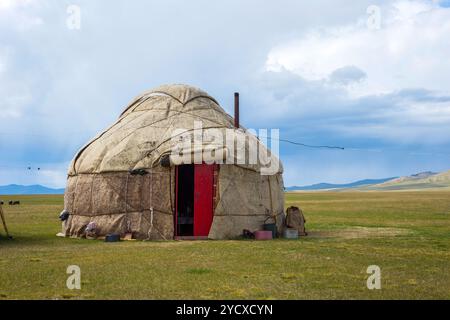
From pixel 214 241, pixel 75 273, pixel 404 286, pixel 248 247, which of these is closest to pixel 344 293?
pixel 404 286

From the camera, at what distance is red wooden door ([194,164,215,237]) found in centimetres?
1492

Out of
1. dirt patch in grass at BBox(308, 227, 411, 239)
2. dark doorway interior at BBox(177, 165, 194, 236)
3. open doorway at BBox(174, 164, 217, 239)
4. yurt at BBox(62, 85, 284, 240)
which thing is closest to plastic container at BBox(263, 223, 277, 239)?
yurt at BBox(62, 85, 284, 240)

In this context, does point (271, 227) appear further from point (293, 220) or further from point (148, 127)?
point (148, 127)

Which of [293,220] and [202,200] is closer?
[202,200]

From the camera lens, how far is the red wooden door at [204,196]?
1492cm

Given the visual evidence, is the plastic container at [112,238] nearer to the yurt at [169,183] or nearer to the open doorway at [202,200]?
the yurt at [169,183]

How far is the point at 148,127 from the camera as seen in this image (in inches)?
637

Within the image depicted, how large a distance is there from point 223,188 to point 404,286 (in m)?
7.08

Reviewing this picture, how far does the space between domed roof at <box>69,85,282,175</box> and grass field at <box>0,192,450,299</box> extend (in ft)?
7.29

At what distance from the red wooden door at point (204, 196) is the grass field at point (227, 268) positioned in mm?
985

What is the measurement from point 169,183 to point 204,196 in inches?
36.2

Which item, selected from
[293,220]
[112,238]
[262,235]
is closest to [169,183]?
[112,238]

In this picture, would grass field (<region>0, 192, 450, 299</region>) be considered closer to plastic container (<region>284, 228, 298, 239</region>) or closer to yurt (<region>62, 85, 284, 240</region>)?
plastic container (<region>284, 228, 298, 239</region>)
